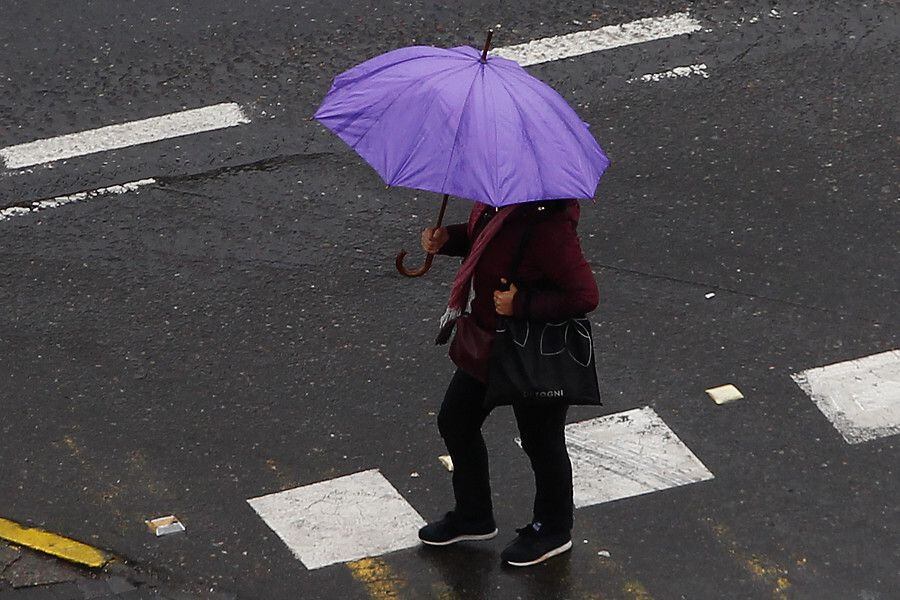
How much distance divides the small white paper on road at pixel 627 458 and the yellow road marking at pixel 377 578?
808 millimetres

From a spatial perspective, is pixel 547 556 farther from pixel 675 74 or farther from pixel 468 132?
pixel 675 74

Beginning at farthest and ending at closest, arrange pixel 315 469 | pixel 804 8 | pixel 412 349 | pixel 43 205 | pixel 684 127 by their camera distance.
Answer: pixel 804 8 → pixel 684 127 → pixel 43 205 → pixel 412 349 → pixel 315 469

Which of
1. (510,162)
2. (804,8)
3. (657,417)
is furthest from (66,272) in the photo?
(804,8)

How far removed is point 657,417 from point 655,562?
86 centimetres

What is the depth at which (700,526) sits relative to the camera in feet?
19.8

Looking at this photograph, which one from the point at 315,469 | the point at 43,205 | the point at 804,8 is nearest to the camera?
the point at 315,469

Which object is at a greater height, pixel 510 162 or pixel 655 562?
pixel 510 162

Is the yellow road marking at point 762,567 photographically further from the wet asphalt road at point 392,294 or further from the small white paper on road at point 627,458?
the small white paper on road at point 627,458

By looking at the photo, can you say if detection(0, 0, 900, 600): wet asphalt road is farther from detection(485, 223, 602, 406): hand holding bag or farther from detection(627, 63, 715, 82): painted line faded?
detection(485, 223, 602, 406): hand holding bag

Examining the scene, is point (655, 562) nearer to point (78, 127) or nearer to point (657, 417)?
point (657, 417)

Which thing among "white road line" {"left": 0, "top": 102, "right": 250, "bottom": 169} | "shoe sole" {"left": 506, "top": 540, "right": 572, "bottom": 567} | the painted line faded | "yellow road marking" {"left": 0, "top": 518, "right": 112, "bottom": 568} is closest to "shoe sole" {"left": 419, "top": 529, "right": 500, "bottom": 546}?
"shoe sole" {"left": 506, "top": 540, "right": 572, "bottom": 567}

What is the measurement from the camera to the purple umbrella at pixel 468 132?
4.84m

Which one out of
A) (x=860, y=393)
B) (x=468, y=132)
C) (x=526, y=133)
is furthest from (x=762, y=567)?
(x=468, y=132)

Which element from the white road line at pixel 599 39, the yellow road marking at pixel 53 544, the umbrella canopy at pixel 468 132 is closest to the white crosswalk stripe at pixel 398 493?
the yellow road marking at pixel 53 544
